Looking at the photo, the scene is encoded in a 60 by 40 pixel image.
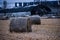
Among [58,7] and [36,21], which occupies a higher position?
[58,7]

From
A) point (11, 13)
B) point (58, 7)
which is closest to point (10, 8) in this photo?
point (11, 13)

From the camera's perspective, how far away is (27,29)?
6.29 ft

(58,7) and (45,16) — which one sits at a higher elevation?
(58,7)

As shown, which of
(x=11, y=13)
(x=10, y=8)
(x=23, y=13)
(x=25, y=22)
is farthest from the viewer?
(x=23, y=13)

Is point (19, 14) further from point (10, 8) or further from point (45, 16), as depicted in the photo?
point (45, 16)

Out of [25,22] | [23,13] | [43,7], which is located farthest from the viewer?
[43,7]

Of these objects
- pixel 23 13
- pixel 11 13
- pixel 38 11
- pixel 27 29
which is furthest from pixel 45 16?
pixel 27 29

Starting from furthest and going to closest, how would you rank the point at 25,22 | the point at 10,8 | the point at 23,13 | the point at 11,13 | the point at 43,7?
the point at 43,7 → the point at 23,13 → the point at 11,13 → the point at 10,8 → the point at 25,22

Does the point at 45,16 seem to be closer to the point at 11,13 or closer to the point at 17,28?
the point at 11,13

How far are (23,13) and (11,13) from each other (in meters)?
0.27

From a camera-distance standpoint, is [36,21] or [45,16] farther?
[45,16]

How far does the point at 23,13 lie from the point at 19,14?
0.50ft

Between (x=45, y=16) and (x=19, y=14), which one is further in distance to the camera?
(x=45, y=16)

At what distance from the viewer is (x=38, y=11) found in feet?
11.5
